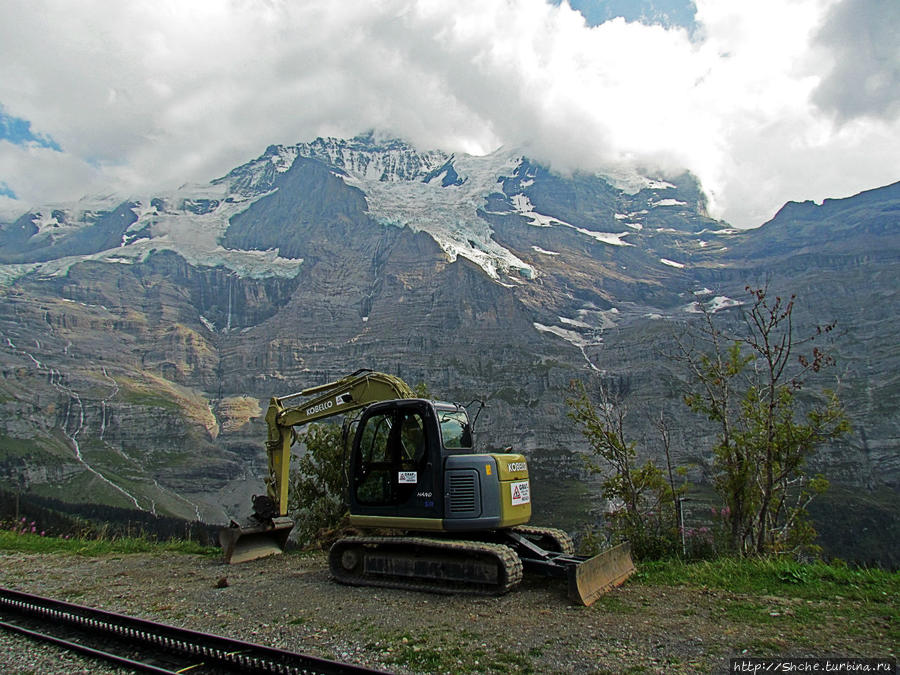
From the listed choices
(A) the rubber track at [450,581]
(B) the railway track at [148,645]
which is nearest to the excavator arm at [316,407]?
(A) the rubber track at [450,581]

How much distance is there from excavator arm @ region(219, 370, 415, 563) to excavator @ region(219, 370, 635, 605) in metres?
1.77

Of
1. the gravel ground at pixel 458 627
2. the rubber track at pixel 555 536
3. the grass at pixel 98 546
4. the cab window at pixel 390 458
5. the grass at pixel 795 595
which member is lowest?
the grass at pixel 98 546

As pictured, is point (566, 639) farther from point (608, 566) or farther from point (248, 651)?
point (248, 651)

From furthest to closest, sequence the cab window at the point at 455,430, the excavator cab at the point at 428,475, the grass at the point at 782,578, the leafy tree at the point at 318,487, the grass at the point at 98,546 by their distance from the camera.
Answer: the leafy tree at the point at 318,487
the grass at the point at 98,546
the cab window at the point at 455,430
the excavator cab at the point at 428,475
the grass at the point at 782,578

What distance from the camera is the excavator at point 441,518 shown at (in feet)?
29.6

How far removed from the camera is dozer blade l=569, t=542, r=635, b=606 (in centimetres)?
821

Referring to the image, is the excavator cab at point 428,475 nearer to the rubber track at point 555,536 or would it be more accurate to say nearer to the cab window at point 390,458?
the cab window at point 390,458

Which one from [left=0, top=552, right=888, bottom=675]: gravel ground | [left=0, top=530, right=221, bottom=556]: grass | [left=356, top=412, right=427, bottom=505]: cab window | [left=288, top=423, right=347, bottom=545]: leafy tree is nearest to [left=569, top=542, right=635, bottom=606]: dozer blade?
[left=0, top=552, right=888, bottom=675]: gravel ground

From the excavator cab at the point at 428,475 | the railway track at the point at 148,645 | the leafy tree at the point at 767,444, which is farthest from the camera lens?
the leafy tree at the point at 767,444

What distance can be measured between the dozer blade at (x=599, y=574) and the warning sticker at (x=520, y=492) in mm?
1613

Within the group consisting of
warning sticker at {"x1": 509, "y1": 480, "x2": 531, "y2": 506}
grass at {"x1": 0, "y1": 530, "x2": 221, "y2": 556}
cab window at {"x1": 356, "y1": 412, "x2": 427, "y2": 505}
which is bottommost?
grass at {"x1": 0, "y1": 530, "x2": 221, "y2": 556}

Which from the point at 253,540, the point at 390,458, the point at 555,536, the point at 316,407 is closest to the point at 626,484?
the point at 555,536

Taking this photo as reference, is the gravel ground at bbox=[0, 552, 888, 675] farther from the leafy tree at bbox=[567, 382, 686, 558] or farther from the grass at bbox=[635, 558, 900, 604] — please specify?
the leafy tree at bbox=[567, 382, 686, 558]

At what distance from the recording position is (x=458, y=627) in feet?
24.4
